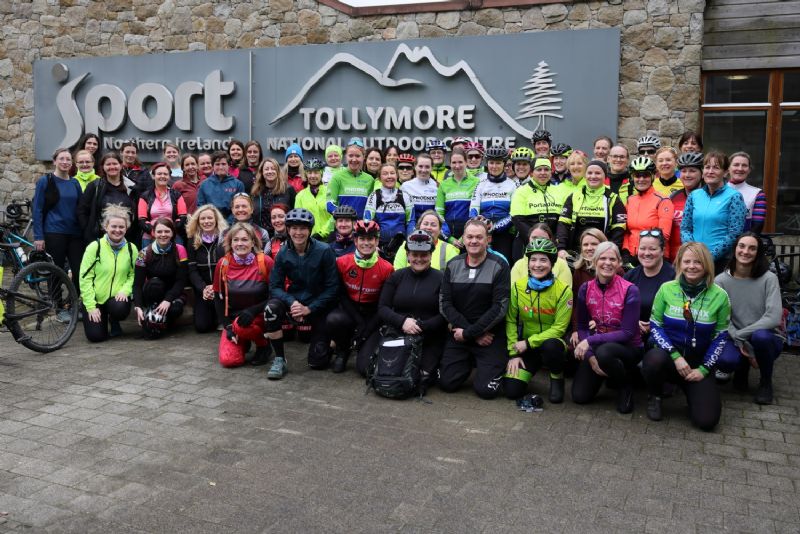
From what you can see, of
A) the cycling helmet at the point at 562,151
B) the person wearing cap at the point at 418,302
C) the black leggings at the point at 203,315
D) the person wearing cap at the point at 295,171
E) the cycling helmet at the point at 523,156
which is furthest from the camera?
the person wearing cap at the point at 295,171

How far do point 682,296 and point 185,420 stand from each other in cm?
367

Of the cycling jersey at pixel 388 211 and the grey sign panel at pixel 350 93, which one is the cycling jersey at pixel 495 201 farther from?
the grey sign panel at pixel 350 93

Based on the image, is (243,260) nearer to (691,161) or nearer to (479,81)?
(691,161)

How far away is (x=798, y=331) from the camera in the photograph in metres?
6.90

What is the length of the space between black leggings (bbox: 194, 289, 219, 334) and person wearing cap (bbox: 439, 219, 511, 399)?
298 centimetres

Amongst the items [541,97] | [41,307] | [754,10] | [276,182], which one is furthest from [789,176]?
[41,307]

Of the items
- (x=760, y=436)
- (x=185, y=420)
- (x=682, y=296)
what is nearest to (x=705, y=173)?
(x=682, y=296)

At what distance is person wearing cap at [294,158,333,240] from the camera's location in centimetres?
779

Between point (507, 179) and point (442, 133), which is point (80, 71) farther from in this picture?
point (507, 179)

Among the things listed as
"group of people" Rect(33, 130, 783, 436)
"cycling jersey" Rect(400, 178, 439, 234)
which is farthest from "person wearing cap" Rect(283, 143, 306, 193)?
"cycling jersey" Rect(400, 178, 439, 234)

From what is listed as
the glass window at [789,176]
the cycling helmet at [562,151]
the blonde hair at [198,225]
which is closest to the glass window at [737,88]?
the glass window at [789,176]

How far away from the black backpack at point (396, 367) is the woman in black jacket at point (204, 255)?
2361 millimetres

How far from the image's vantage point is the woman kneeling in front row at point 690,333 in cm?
502

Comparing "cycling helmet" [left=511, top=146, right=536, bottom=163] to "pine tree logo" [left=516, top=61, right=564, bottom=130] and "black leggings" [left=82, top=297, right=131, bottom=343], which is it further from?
"black leggings" [left=82, top=297, right=131, bottom=343]
